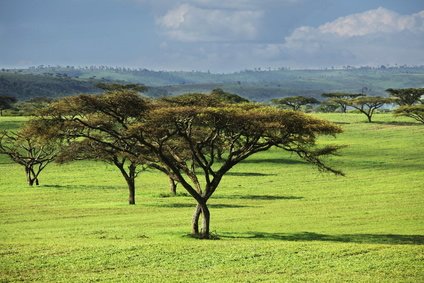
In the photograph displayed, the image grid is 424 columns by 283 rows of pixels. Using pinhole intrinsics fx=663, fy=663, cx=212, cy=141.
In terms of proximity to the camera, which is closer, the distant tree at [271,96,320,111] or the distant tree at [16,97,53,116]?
the distant tree at [16,97,53,116]

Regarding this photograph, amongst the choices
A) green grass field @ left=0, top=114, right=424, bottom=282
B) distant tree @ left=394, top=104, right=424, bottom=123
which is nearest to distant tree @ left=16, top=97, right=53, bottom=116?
green grass field @ left=0, top=114, right=424, bottom=282

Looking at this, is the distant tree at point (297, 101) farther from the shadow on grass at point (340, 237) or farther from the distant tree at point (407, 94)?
the shadow on grass at point (340, 237)

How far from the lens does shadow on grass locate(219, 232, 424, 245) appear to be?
104ft

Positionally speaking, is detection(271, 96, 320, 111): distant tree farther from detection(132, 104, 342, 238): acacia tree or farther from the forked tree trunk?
the forked tree trunk

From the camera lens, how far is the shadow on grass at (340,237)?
3162 centimetres

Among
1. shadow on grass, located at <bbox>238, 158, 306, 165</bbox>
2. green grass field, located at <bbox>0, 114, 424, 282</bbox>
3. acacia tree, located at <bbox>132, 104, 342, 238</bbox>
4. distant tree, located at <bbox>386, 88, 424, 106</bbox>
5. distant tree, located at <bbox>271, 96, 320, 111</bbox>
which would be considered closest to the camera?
green grass field, located at <bbox>0, 114, 424, 282</bbox>

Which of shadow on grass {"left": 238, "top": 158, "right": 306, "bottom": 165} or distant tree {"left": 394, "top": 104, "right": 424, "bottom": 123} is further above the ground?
distant tree {"left": 394, "top": 104, "right": 424, "bottom": 123}

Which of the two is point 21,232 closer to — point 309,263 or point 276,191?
point 309,263

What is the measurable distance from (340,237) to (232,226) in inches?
273

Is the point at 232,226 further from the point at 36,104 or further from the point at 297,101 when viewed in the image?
the point at 297,101

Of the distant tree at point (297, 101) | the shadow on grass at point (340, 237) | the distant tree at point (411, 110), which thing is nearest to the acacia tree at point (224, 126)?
the shadow on grass at point (340, 237)

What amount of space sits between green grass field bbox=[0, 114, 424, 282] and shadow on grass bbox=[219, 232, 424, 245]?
63mm

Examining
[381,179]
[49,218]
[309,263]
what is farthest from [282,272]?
[381,179]

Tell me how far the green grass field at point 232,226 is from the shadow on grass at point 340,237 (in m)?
0.06
